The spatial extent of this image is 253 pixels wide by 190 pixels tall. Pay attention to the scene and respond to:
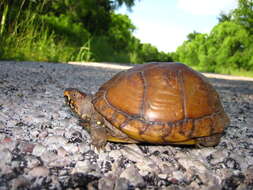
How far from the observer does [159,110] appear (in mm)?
1694

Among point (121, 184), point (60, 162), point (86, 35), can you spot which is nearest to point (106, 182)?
point (121, 184)

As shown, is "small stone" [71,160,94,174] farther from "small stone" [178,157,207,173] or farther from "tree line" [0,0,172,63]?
"tree line" [0,0,172,63]

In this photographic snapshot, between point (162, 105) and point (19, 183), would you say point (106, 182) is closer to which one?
point (19, 183)

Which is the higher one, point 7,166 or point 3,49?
point 3,49

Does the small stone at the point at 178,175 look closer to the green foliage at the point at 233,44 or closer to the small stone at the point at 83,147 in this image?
the small stone at the point at 83,147

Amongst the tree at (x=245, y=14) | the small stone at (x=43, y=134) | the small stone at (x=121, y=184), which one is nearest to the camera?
the small stone at (x=121, y=184)

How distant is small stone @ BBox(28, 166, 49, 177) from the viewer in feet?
4.24

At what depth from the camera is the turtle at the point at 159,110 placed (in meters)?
1.66

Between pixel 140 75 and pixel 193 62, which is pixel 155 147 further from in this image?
pixel 193 62

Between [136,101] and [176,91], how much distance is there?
30cm

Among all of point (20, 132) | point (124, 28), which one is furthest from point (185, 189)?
point (124, 28)

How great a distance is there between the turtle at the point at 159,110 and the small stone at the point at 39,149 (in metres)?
0.33

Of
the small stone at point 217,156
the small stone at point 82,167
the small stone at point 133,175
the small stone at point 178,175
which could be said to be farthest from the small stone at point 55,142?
the small stone at point 217,156

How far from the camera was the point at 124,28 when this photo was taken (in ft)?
136
